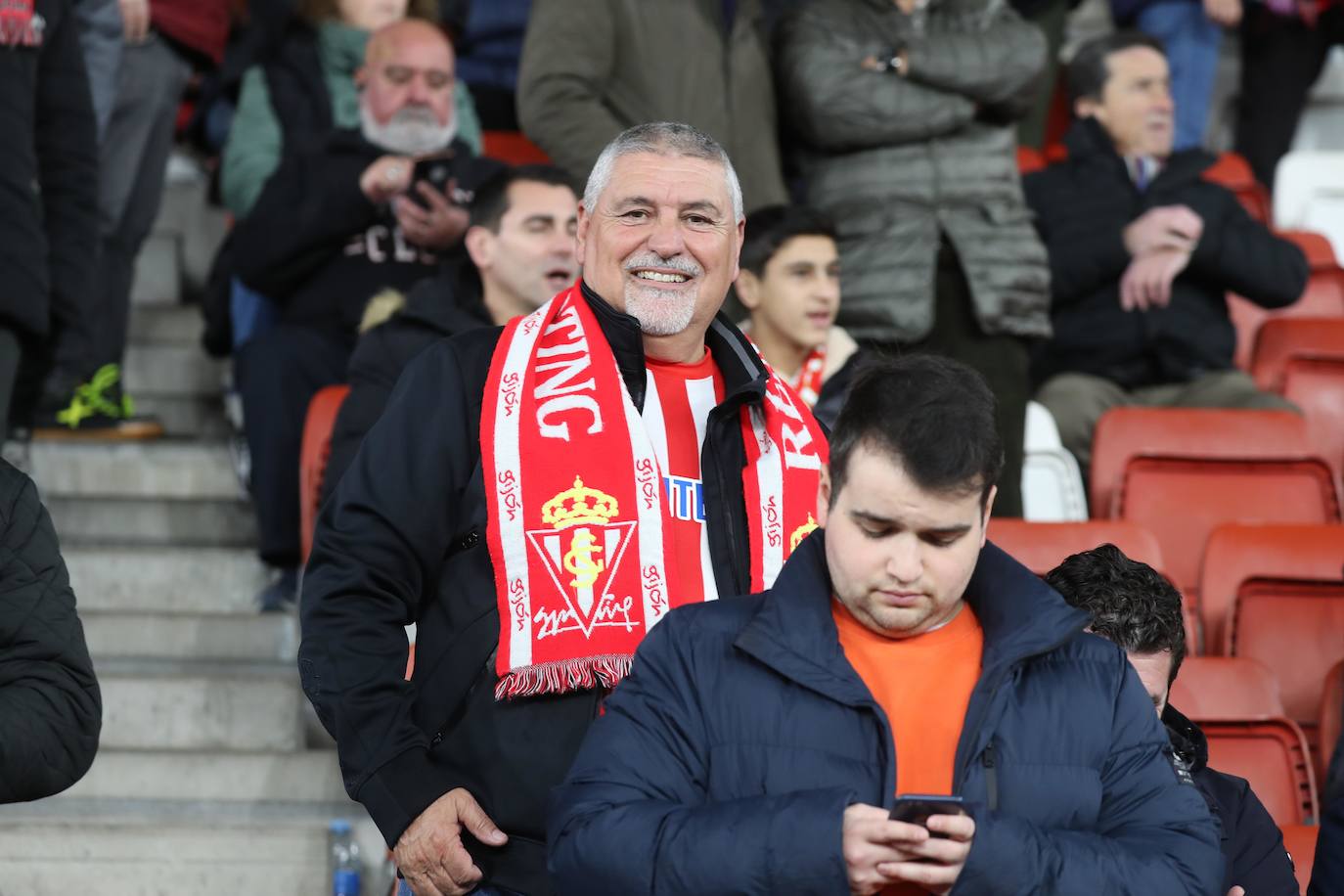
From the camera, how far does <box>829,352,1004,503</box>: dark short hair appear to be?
2.07 m

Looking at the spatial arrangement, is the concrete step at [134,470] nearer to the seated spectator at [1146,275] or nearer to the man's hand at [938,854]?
the seated spectator at [1146,275]

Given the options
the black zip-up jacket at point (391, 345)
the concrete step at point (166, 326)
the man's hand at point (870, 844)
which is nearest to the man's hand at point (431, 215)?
the black zip-up jacket at point (391, 345)

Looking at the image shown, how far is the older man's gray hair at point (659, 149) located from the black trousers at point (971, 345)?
7.35 feet

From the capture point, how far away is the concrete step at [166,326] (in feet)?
20.7

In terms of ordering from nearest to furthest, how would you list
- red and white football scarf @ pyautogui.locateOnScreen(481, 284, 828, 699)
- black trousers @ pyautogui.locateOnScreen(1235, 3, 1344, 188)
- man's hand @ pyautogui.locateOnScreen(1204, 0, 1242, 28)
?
1. red and white football scarf @ pyautogui.locateOnScreen(481, 284, 828, 699)
2. man's hand @ pyautogui.locateOnScreen(1204, 0, 1242, 28)
3. black trousers @ pyautogui.locateOnScreen(1235, 3, 1344, 188)

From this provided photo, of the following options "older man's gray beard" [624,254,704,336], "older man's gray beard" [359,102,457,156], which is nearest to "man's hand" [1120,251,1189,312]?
"older man's gray beard" [359,102,457,156]

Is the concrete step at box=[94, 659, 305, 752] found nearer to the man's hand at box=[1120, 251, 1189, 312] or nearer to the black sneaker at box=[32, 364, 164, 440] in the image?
the black sneaker at box=[32, 364, 164, 440]

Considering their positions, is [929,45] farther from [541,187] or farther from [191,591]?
[191,591]

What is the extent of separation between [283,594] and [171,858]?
998 millimetres

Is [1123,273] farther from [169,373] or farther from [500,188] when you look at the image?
[169,373]

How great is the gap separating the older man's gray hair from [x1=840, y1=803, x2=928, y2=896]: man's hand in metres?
1.17

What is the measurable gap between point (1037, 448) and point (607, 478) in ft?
8.72

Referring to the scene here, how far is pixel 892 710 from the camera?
2104mm

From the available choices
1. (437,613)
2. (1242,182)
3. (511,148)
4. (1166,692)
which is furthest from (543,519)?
(1242,182)
